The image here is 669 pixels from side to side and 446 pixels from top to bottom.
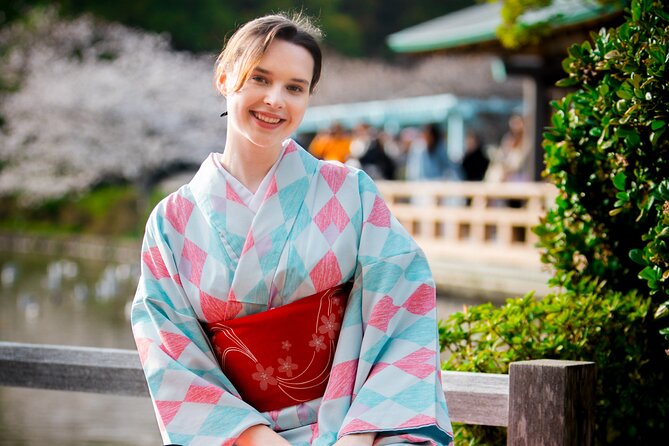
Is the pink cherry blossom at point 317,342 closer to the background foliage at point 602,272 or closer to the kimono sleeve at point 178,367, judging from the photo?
the kimono sleeve at point 178,367

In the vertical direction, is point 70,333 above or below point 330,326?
below

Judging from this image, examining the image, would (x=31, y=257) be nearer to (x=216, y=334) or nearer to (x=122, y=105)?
(x=122, y=105)

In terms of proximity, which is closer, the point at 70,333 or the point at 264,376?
the point at 264,376

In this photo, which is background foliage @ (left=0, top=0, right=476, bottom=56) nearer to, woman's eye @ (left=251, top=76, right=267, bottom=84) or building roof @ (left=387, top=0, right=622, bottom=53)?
building roof @ (left=387, top=0, right=622, bottom=53)

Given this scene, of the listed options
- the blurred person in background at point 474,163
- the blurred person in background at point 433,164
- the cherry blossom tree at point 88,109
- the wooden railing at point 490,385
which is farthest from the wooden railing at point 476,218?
the cherry blossom tree at point 88,109

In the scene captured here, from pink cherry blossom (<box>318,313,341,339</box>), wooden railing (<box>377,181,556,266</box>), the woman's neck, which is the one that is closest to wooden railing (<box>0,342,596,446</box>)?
pink cherry blossom (<box>318,313,341,339</box>)

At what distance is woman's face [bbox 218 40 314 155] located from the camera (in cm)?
216

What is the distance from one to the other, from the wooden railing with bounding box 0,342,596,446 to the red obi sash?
431 mm

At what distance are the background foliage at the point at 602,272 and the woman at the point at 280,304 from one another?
2.11 feet

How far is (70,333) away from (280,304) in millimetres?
9018

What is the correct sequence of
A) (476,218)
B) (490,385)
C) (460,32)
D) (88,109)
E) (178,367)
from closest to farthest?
1. (178,367)
2. (490,385)
3. (460,32)
4. (476,218)
5. (88,109)

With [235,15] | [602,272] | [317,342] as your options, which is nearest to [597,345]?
[602,272]

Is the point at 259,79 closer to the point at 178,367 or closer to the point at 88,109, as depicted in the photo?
the point at 178,367

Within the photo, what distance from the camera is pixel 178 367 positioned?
2.09 metres
